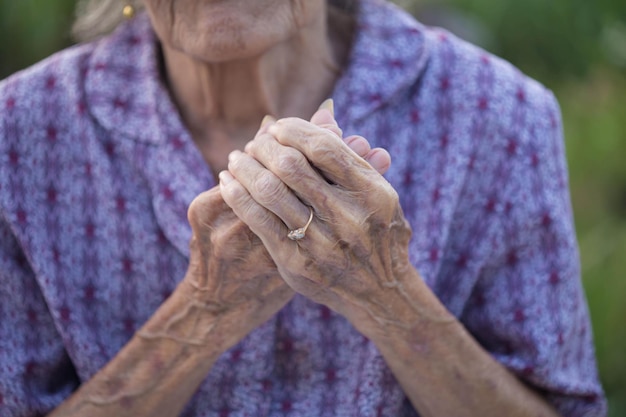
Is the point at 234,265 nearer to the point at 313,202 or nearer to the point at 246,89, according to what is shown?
the point at 313,202

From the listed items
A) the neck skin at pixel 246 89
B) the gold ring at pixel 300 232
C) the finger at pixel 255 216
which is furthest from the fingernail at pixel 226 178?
the neck skin at pixel 246 89

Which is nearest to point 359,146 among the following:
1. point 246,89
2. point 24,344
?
point 246,89

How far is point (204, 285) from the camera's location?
4.53 ft

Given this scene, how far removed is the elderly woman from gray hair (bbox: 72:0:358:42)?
0.06m

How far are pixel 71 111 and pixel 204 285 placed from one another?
441 mm

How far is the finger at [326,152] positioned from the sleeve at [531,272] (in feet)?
1.48

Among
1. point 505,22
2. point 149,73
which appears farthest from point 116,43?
point 505,22

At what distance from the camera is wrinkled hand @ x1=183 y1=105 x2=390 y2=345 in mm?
1281

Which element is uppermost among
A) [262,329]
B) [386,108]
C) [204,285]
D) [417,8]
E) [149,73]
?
[149,73]

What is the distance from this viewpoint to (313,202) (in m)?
1.19

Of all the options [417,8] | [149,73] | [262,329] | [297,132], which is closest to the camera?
[297,132]

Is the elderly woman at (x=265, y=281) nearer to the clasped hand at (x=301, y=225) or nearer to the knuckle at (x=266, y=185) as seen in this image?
the clasped hand at (x=301, y=225)

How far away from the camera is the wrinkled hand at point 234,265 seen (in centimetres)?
128

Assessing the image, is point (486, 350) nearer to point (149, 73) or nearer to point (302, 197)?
point (302, 197)
